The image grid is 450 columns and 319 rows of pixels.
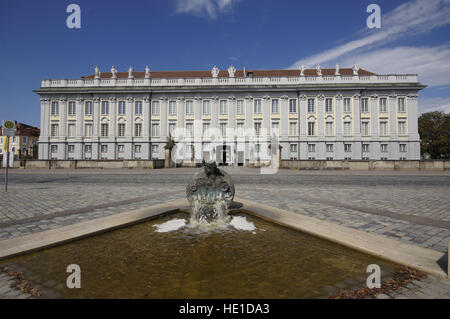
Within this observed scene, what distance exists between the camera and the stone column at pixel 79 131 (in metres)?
38.2

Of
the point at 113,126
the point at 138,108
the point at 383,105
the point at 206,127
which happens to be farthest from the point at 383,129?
the point at 113,126

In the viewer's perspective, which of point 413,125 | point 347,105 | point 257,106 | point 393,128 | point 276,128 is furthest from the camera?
point 257,106

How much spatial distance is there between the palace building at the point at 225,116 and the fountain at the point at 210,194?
3166 cm

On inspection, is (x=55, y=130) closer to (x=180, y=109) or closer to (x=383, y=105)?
(x=180, y=109)

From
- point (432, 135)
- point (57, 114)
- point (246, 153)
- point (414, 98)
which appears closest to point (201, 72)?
point (246, 153)

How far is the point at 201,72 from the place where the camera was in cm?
4456

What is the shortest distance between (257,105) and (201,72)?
15062 mm

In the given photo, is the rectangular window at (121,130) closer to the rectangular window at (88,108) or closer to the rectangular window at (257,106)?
the rectangular window at (88,108)

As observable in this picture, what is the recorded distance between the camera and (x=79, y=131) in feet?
126

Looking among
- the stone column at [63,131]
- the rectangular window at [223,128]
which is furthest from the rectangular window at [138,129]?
the rectangular window at [223,128]

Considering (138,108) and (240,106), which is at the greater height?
(240,106)

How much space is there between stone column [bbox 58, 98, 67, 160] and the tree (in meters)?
73.7

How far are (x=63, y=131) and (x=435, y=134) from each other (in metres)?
76.8
